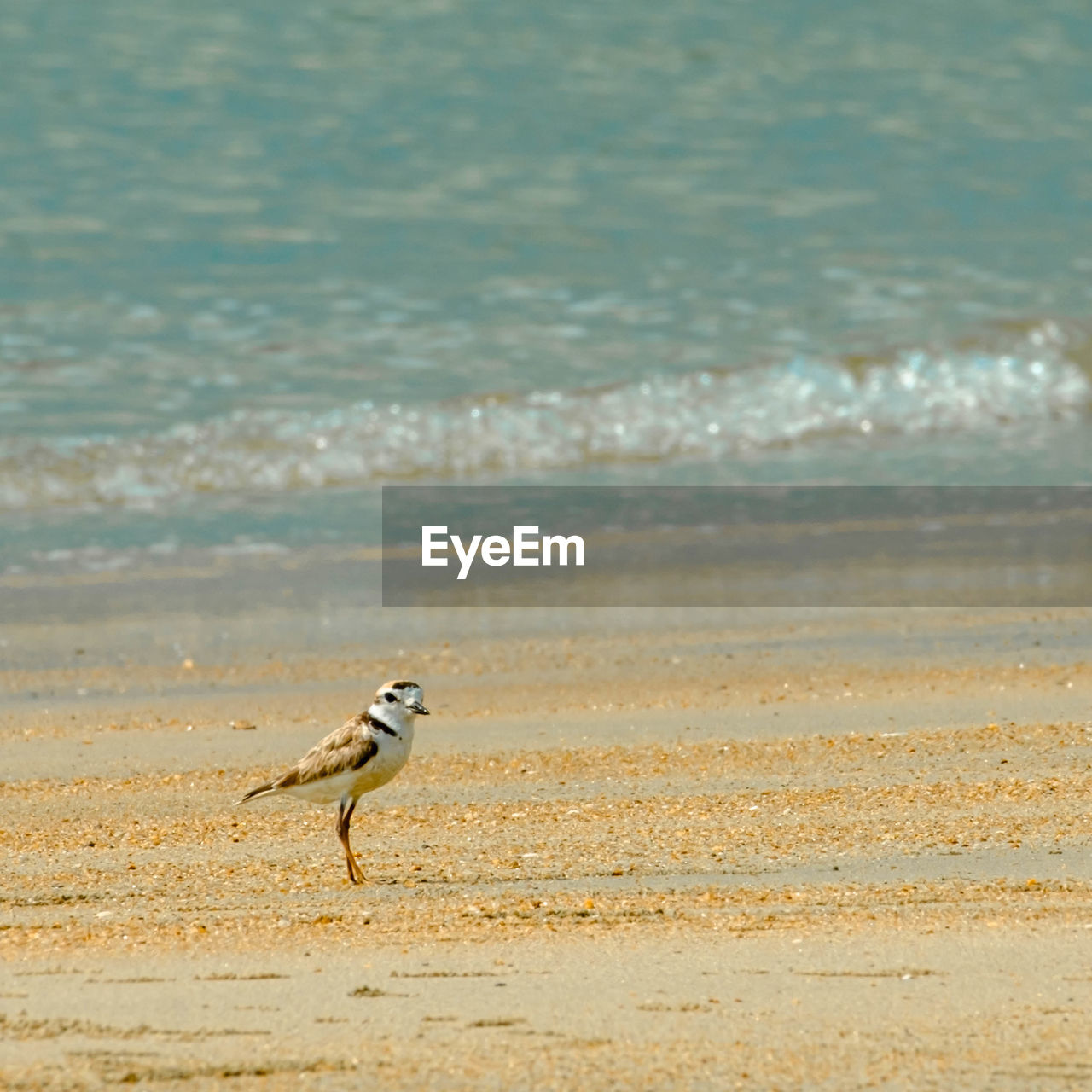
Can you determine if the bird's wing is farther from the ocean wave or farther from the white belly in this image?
the ocean wave

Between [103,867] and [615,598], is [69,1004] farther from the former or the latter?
[615,598]

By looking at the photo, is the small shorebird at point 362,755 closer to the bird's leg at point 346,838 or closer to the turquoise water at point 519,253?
the bird's leg at point 346,838

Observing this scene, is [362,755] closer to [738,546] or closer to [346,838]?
[346,838]

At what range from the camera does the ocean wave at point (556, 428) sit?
38.9 feet

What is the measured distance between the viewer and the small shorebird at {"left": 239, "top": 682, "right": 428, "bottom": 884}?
484 cm

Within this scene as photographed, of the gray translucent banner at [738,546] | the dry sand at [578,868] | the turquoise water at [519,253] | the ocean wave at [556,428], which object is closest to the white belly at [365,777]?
the dry sand at [578,868]

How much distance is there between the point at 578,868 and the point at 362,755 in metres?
0.67

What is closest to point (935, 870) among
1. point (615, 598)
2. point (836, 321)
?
point (615, 598)

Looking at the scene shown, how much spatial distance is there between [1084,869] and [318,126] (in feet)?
60.2

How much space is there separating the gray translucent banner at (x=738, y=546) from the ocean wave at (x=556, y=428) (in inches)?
33.9

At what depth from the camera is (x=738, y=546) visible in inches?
386

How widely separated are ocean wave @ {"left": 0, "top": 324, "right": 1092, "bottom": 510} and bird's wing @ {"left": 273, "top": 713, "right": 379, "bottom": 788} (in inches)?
268

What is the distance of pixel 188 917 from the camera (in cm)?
426

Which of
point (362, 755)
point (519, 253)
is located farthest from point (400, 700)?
point (519, 253)
